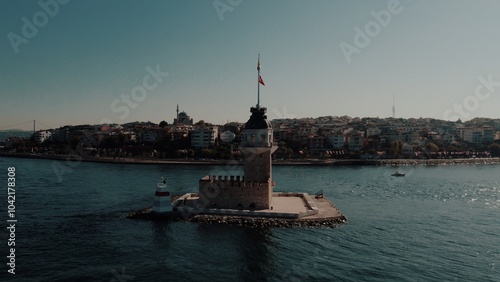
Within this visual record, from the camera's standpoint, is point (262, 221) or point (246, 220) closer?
point (262, 221)

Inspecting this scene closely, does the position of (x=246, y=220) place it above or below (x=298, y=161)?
below

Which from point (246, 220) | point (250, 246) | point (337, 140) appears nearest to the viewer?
point (250, 246)

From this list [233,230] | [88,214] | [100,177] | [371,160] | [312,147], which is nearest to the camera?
[233,230]

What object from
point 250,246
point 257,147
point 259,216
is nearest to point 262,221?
point 259,216

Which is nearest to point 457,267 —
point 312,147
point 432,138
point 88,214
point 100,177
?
point 88,214

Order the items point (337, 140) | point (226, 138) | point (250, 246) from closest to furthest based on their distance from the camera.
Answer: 1. point (250, 246)
2. point (226, 138)
3. point (337, 140)

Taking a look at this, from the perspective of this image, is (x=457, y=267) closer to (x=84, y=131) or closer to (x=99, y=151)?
(x=99, y=151)

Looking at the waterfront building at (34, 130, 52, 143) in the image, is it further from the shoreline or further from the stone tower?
the stone tower

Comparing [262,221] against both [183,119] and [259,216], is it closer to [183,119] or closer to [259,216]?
[259,216]

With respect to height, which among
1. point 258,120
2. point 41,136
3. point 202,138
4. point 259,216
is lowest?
point 259,216

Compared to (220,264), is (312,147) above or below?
above
